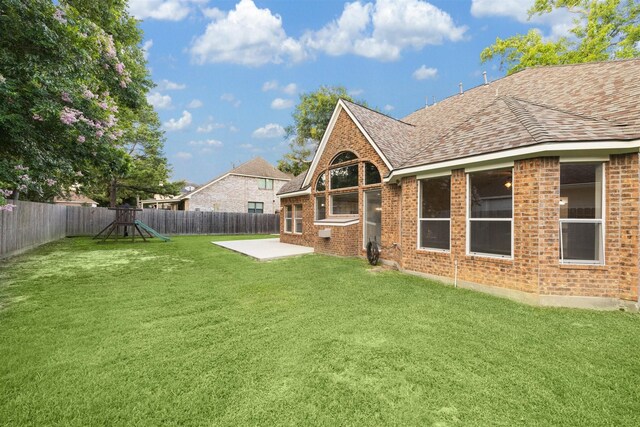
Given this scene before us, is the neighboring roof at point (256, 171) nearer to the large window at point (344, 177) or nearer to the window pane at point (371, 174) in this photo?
the large window at point (344, 177)

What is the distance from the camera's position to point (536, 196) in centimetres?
532

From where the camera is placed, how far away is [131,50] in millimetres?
12852

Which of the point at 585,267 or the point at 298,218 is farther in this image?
the point at 298,218

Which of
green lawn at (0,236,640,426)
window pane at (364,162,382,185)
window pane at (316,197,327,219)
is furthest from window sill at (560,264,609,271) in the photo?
window pane at (316,197,327,219)

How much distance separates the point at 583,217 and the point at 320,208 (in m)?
9.70

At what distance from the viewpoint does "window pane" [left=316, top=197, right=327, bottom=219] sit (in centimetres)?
1337

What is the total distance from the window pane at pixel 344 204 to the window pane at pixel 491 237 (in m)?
5.58

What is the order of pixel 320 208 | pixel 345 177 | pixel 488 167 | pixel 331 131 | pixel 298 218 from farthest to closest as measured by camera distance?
pixel 298 218 → pixel 320 208 → pixel 331 131 → pixel 345 177 → pixel 488 167

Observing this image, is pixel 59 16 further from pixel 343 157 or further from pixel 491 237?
pixel 491 237

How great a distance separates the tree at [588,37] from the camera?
17109mm

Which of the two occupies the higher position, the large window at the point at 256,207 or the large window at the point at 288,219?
the large window at the point at 256,207

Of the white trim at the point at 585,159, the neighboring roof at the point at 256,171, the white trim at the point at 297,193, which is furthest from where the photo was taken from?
the neighboring roof at the point at 256,171

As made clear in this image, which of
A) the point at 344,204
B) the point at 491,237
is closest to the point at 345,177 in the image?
the point at 344,204

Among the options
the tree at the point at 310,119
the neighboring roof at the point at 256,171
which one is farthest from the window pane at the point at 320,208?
the neighboring roof at the point at 256,171
